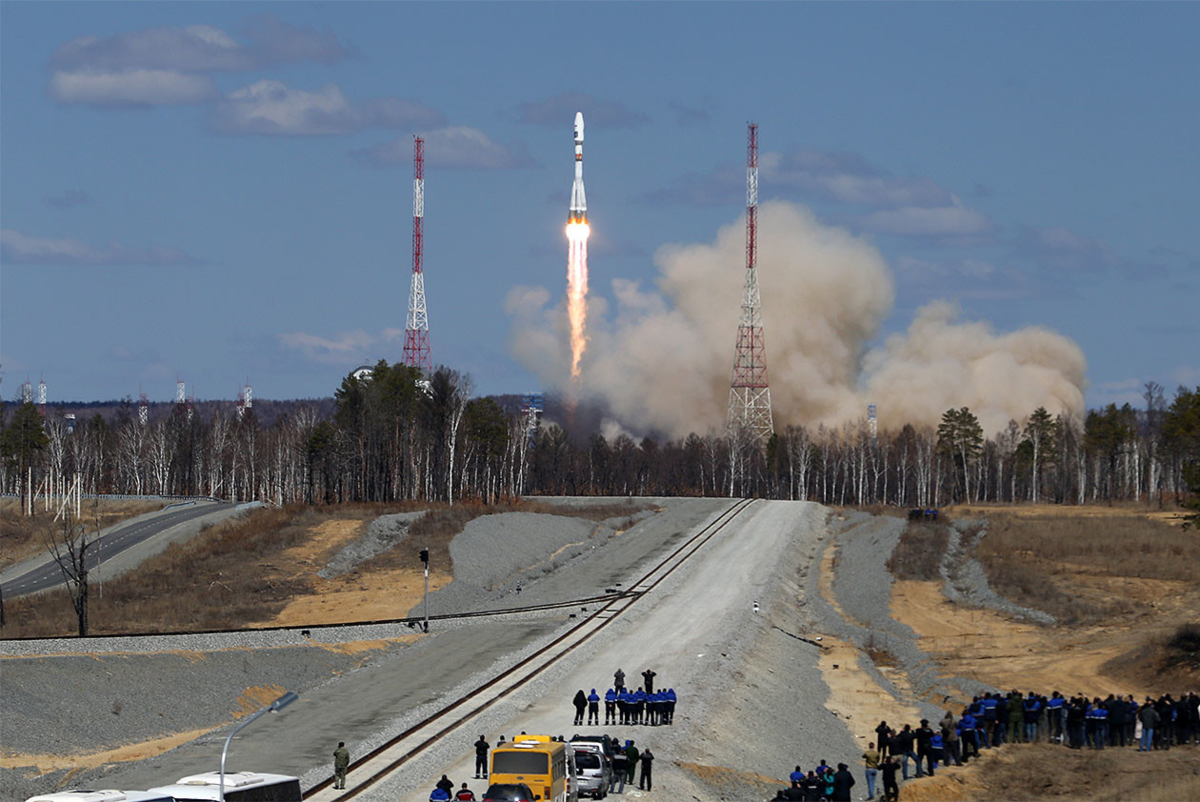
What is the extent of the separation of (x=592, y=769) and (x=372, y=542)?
62.1m

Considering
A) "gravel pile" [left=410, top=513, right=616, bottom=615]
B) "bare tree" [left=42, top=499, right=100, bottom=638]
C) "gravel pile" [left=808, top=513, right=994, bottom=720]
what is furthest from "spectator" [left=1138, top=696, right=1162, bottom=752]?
"gravel pile" [left=410, top=513, right=616, bottom=615]

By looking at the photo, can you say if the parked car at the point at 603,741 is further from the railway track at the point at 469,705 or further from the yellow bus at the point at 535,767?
the railway track at the point at 469,705

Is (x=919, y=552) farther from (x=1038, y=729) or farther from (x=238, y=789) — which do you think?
(x=238, y=789)

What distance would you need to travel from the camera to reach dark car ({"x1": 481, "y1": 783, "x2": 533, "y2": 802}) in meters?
28.6

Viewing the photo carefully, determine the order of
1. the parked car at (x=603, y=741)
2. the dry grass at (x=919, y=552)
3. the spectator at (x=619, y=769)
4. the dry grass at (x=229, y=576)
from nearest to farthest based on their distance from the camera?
the spectator at (x=619, y=769), the parked car at (x=603, y=741), the dry grass at (x=229, y=576), the dry grass at (x=919, y=552)

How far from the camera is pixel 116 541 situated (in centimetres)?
9981

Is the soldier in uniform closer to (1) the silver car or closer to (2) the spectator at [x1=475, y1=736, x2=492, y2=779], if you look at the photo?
(2) the spectator at [x1=475, y1=736, x2=492, y2=779]

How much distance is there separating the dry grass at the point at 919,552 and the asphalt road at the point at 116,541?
44449 mm

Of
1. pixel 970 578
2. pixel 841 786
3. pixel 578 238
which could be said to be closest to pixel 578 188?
pixel 578 238

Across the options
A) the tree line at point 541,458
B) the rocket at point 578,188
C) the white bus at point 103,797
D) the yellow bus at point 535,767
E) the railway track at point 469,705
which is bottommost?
the railway track at point 469,705

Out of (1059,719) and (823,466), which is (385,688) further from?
(823,466)

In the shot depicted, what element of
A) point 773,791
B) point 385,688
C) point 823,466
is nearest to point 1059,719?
point 773,791

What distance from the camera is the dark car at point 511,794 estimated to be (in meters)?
28.6

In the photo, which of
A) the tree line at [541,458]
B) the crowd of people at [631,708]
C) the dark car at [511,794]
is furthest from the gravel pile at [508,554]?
the dark car at [511,794]
